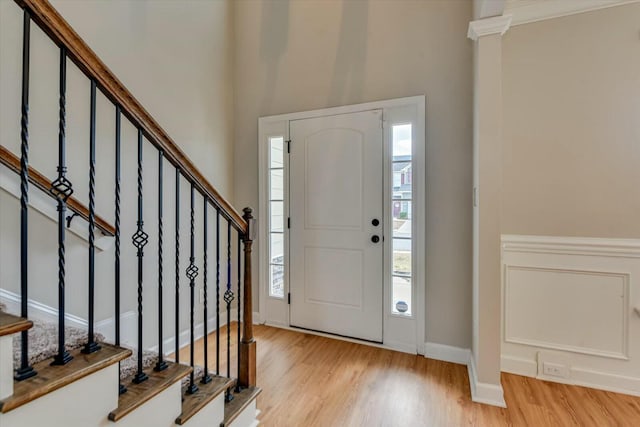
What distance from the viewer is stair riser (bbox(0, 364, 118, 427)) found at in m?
0.80

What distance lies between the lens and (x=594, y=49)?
6.82 feet

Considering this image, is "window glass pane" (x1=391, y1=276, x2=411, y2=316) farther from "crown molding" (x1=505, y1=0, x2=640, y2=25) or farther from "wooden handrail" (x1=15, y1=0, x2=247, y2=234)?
"crown molding" (x1=505, y1=0, x2=640, y2=25)

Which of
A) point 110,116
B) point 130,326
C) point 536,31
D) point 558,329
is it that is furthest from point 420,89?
point 130,326

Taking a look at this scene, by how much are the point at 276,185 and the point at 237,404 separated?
78.0 inches

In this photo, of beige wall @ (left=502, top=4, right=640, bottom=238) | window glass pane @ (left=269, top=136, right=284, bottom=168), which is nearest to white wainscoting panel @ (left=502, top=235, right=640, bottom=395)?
beige wall @ (left=502, top=4, right=640, bottom=238)

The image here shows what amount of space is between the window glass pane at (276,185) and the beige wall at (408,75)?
0.61 metres

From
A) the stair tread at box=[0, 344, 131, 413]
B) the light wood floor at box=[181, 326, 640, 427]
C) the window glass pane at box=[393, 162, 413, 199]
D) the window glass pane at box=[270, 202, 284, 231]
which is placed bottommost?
the light wood floor at box=[181, 326, 640, 427]

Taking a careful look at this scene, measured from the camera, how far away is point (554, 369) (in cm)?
216

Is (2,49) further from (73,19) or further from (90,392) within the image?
(90,392)

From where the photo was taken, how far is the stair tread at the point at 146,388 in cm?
103

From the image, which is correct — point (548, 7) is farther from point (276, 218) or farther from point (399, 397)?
point (399, 397)

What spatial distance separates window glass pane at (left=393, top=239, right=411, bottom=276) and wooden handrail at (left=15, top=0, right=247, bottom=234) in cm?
166

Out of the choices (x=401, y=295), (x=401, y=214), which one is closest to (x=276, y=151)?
(x=401, y=214)

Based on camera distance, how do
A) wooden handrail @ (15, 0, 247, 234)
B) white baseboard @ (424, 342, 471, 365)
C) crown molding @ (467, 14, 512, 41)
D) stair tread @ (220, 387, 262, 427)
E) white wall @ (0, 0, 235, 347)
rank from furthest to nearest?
white baseboard @ (424, 342, 471, 365) → crown molding @ (467, 14, 512, 41) → white wall @ (0, 0, 235, 347) → stair tread @ (220, 387, 262, 427) → wooden handrail @ (15, 0, 247, 234)
